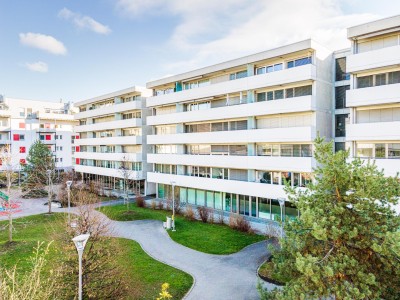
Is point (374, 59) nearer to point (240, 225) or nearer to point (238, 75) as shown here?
point (238, 75)

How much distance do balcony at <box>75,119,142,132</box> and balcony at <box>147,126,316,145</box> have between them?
201 inches

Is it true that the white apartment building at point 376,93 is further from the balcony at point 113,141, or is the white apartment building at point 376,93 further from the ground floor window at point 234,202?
the balcony at point 113,141

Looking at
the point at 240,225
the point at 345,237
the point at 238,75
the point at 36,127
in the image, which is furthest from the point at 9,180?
the point at 36,127

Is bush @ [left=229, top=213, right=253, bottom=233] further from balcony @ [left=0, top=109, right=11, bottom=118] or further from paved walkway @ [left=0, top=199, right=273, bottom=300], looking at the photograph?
balcony @ [left=0, top=109, right=11, bottom=118]

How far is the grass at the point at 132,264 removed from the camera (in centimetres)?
1342

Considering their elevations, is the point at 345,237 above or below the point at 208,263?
above

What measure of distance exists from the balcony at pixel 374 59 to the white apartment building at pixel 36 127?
53.0 metres

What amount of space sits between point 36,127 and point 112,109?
26.0 meters

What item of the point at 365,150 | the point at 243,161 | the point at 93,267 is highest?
the point at 365,150

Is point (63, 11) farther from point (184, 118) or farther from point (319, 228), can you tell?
point (319, 228)

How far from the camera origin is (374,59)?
19.3 m

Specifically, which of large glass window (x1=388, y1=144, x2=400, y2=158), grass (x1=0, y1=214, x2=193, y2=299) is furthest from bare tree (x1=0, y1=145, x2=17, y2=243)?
large glass window (x1=388, y1=144, x2=400, y2=158)

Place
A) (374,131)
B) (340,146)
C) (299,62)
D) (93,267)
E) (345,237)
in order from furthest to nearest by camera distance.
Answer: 1. (340,146)
2. (299,62)
3. (374,131)
4. (93,267)
5. (345,237)

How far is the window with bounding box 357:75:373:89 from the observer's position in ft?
66.6
